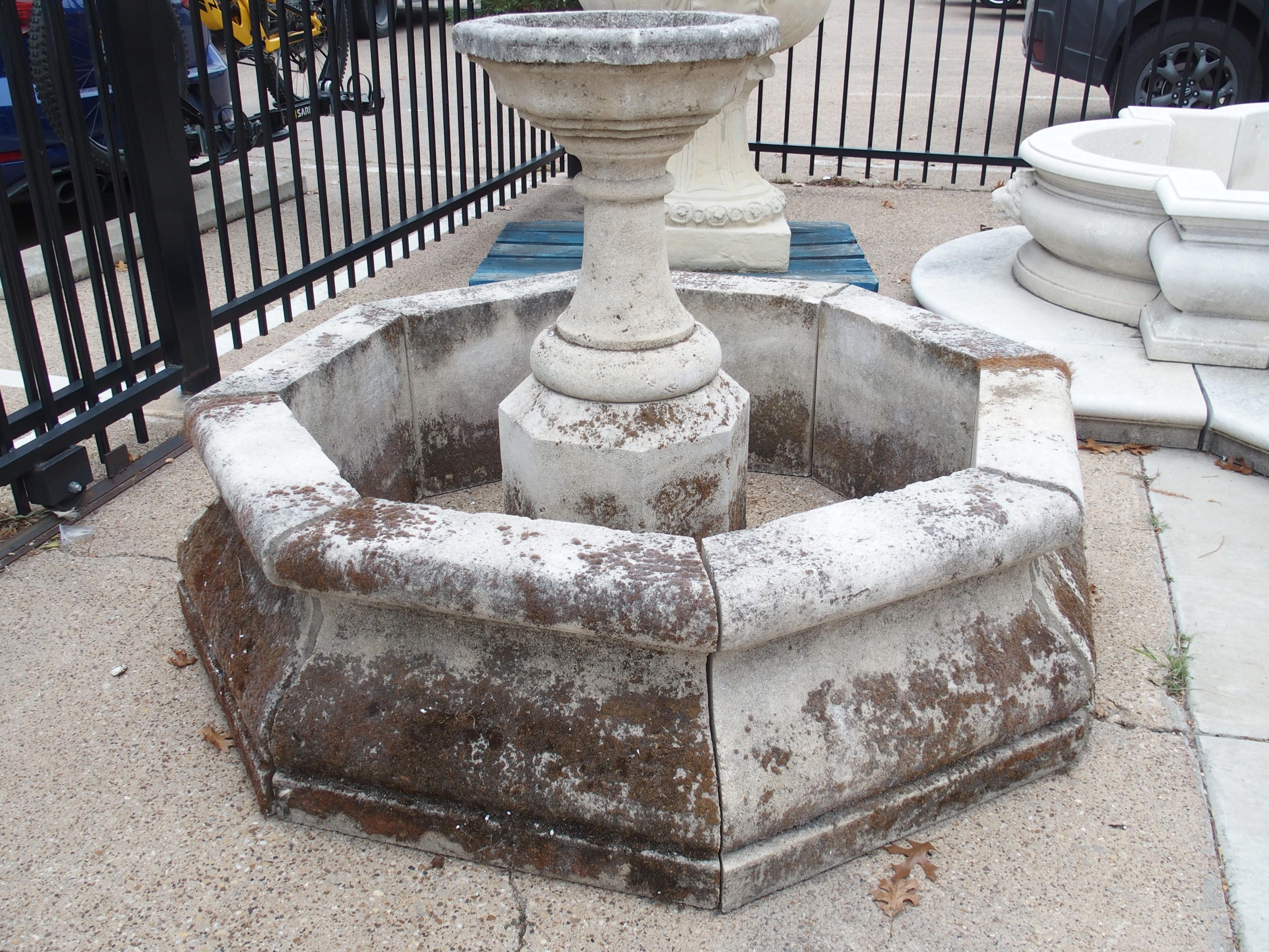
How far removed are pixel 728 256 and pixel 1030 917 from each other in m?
3.24

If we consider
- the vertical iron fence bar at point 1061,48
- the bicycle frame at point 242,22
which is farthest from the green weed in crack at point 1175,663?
the bicycle frame at point 242,22

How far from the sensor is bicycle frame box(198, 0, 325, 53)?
640 centimetres

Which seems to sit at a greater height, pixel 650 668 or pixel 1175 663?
pixel 650 668

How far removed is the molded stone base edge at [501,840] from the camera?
1.83 m

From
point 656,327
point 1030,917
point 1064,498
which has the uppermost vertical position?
point 656,327

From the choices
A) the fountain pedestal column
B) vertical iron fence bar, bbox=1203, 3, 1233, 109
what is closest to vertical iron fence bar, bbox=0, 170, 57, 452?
the fountain pedestal column

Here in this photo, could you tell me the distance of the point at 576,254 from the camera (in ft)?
15.8

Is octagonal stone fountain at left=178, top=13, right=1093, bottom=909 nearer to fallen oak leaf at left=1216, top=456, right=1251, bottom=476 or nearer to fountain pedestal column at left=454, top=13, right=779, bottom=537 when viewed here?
fountain pedestal column at left=454, top=13, right=779, bottom=537

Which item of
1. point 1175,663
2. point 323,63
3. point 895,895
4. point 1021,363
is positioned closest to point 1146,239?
point 1021,363

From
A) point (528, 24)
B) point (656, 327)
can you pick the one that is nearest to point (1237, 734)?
point (656, 327)

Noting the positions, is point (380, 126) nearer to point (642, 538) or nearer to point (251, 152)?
point (251, 152)

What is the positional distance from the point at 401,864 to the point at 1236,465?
2.93 m

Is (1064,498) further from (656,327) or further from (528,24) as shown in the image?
(528,24)

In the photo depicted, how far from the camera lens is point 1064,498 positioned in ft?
6.48
